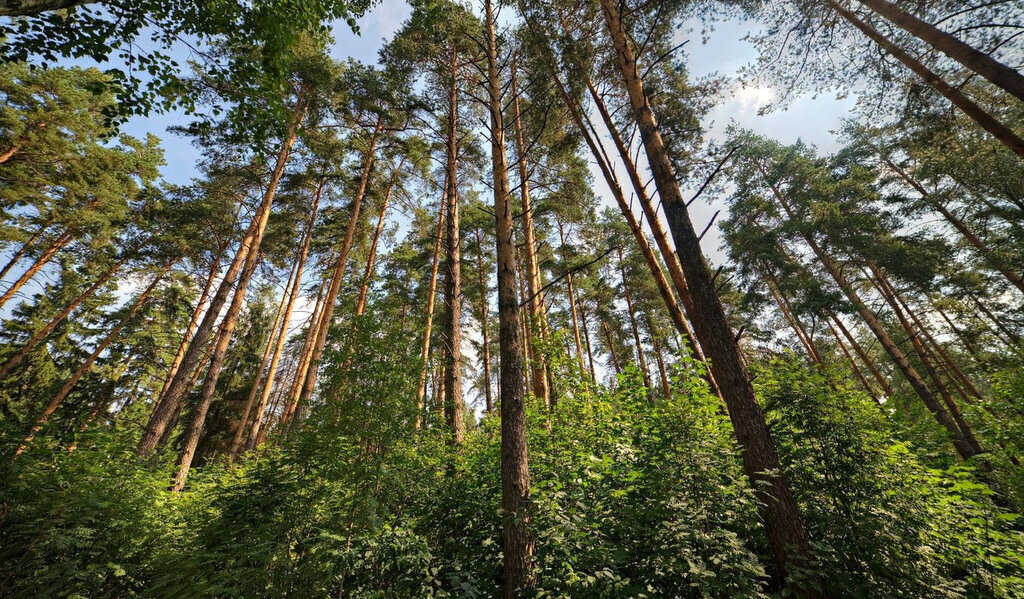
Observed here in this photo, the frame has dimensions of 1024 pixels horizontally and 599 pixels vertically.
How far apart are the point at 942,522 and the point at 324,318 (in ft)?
44.7

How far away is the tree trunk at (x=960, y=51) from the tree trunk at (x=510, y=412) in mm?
7722

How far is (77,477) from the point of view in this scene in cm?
435

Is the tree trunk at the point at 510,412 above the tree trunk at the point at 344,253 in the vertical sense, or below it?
below

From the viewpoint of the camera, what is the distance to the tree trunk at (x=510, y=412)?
10.7 feet

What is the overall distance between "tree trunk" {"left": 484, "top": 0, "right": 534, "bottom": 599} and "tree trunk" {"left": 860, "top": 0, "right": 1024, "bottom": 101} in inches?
304

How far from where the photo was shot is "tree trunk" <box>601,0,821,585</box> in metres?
3.35

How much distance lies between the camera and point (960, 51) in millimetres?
5707

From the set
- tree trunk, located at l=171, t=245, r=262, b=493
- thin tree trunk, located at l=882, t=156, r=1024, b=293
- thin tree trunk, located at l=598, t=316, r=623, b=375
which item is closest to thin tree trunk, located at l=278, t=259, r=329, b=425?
tree trunk, located at l=171, t=245, r=262, b=493

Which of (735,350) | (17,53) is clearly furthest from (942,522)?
(17,53)

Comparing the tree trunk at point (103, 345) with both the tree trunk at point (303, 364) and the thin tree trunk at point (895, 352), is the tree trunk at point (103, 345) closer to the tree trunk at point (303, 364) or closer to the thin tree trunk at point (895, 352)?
the tree trunk at point (303, 364)

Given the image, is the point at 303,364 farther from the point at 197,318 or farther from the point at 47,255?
the point at 47,255

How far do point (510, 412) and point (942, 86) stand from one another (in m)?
10.8

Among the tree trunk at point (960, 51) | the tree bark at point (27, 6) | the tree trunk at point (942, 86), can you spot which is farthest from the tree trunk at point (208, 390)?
the tree trunk at point (942, 86)

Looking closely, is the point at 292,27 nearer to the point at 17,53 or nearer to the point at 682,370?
the point at 17,53
